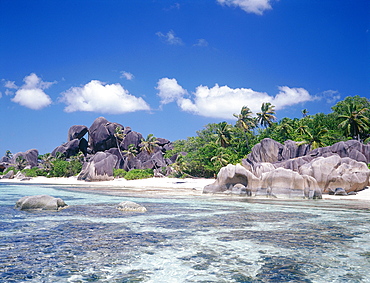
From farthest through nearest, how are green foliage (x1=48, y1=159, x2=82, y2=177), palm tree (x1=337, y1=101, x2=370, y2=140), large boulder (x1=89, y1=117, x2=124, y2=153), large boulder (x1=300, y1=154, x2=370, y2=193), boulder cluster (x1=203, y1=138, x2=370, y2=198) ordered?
large boulder (x1=89, y1=117, x2=124, y2=153)
green foliage (x1=48, y1=159, x2=82, y2=177)
palm tree (x1=337, y1=101, x2=370, y2=140)
large boulder (x1=300, y1=154, x2=370, y2=193)
boulder cluster (x1=203, y1=138, x2=370, y2=198)

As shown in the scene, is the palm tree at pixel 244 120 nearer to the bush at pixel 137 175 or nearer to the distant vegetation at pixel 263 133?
the distant vegetation at pixel 263 133

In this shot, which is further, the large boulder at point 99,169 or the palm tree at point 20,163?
the palm tree at point 20,163

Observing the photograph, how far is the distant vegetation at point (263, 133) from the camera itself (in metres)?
46.1

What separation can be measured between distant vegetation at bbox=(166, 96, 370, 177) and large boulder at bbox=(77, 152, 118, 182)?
36.9 feet

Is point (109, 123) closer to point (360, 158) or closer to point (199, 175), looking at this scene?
point (199, 175)

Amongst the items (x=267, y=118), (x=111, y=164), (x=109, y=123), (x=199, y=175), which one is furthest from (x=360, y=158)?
(x=109, y=123)

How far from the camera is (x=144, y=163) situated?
219 feet

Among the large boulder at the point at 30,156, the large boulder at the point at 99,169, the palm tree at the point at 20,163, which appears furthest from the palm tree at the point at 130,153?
the palm tree at the point at 20,163

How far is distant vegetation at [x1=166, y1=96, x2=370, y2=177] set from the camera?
46.1 m

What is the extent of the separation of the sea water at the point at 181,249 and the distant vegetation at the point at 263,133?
34.0 meters

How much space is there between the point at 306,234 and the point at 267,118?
5431 centimetres

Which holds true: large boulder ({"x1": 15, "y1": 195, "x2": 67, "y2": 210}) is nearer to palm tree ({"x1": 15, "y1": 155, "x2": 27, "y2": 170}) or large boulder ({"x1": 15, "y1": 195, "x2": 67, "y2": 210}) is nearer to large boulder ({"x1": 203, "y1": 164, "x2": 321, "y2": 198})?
large boulder ({"x1": 203, "y1": 164, "x2": 321, "y2": 198})

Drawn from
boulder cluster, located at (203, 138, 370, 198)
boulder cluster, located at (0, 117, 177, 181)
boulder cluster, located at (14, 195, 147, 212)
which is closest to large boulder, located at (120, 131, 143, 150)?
boulder cluster, located at (0, 117, 177, 181)

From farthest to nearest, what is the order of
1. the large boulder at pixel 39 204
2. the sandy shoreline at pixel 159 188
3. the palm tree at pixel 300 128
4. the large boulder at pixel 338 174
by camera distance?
the palm tree at pixel 300 128
the sandy shoreline at pixel 159 188
the large boulder at pixel 338 174
the large boulder at pixel 39 204
